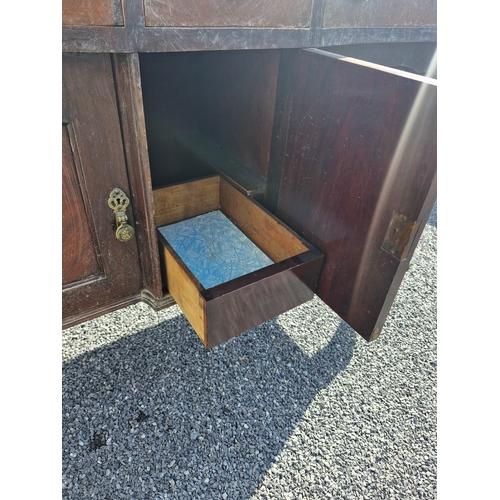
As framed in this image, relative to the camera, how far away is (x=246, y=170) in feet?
4.23

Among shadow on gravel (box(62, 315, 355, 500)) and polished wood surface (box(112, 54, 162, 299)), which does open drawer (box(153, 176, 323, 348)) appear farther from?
shadow on gravel (box(62, 315, 355, 500))

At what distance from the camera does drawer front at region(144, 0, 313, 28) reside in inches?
25.5

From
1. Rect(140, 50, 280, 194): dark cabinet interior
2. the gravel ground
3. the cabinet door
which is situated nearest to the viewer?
the cabinet door

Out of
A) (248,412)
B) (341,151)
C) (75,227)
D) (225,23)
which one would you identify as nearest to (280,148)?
(341,151)

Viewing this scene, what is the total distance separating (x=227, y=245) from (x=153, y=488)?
771 mm

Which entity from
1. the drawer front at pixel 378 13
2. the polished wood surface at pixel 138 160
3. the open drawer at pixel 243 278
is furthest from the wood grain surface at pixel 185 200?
the drawer front at pixel 378 13

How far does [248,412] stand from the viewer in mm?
1068

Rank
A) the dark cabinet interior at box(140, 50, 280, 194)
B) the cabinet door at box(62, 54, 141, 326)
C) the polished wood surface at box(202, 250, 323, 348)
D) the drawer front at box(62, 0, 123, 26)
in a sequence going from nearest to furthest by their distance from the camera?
the drawer front at box(62, 0, 123, 26) → the cabinet door at box(62, 54, 141, 326) → the polished wood surface at box(202, 250, 323, 348) → the dark cabinet interior at box(140, 50, 280, 194)

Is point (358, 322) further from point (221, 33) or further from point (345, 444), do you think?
point (221, 33)

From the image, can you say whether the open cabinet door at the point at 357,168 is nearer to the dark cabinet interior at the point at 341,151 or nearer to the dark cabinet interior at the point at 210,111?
the dark cabinet interior at the point at 341,151

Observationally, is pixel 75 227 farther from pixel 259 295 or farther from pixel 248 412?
pixel 248 412

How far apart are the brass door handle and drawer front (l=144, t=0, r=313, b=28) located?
15.2 inches

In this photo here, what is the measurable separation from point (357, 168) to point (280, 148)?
0.33 meters

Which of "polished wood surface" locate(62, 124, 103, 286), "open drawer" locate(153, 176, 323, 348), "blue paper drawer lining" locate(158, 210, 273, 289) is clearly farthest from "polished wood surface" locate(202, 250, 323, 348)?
"polished wood surface" locate(62, 124, 103, 286)
